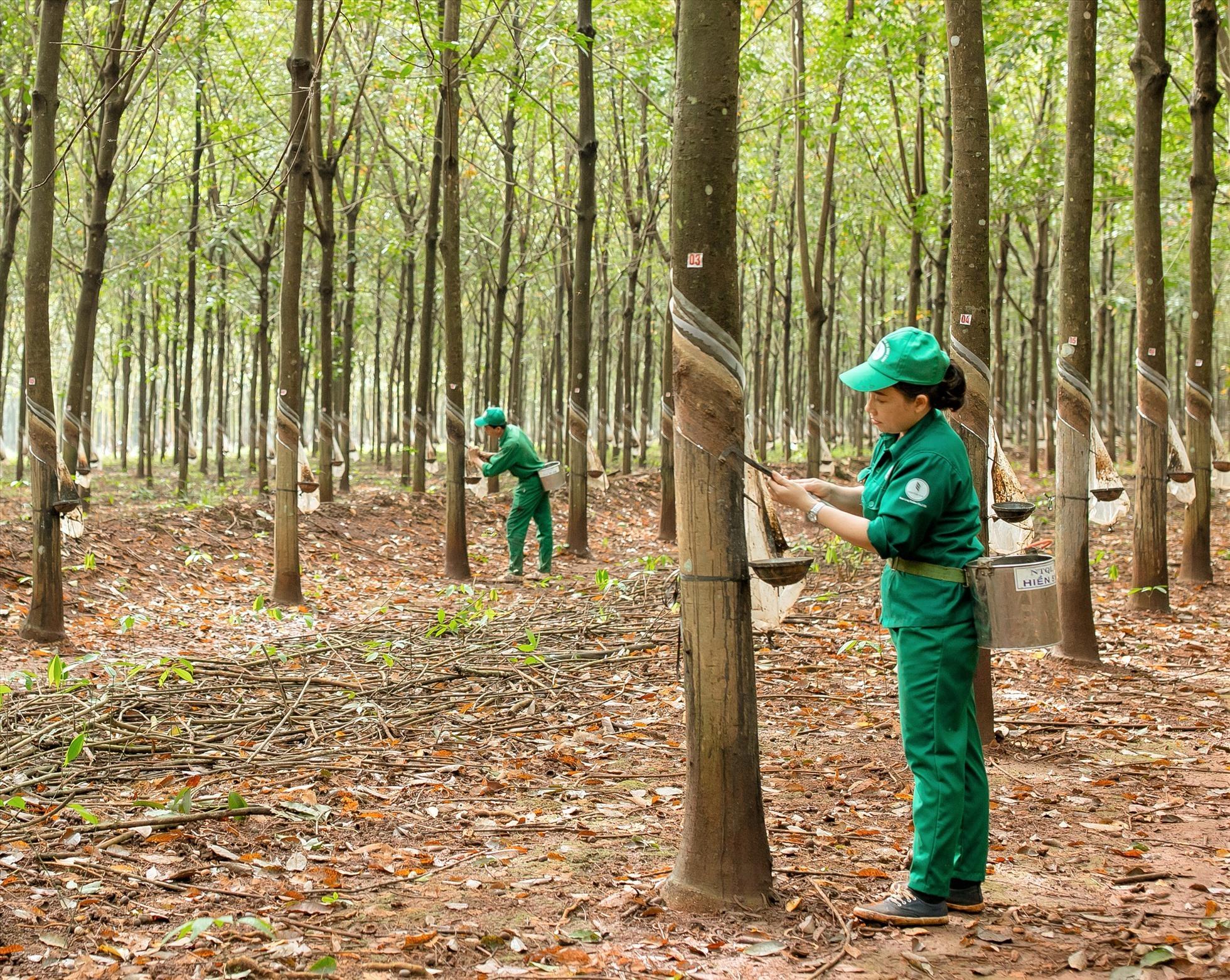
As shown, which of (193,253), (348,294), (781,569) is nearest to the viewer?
(781,569)

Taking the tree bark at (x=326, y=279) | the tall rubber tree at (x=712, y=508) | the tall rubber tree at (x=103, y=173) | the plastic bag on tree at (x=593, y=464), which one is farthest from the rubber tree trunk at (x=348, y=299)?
the tall rubber tree at (x=712, y=508)

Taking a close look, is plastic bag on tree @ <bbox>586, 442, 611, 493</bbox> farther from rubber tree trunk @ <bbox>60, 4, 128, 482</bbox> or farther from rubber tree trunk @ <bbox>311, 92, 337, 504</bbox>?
rubber tree trunk @ <bbox>60, 4, 128, 482</bbox>

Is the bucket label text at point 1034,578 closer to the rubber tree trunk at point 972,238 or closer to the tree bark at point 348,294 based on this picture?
the rubber tree trunk at point 972,238

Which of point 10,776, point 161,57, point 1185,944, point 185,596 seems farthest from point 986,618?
point 161,57

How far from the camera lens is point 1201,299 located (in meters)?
8.68

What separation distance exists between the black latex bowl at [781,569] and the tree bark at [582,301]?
8489 millimetres

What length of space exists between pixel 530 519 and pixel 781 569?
8871 millimetres

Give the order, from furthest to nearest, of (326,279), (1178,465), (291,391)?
(326,279), (291,391), (1178,465)

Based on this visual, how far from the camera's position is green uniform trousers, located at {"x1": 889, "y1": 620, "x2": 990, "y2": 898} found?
10.2 feet

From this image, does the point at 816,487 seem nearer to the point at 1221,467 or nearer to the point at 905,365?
the point at 905,365

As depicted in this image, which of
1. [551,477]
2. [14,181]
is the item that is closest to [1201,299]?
[551,477]

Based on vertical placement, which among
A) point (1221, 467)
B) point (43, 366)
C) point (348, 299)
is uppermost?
point (348, 299)

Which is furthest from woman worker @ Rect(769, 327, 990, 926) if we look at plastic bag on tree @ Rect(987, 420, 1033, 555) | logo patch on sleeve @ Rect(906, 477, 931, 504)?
plastic bag on tree @ Rect(987, 420, 1033, 555)

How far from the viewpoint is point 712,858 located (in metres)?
3.16
